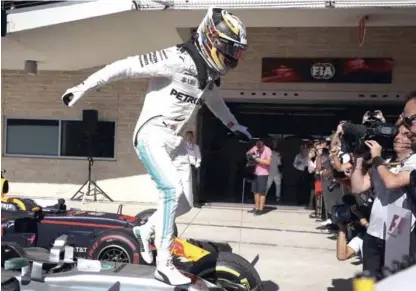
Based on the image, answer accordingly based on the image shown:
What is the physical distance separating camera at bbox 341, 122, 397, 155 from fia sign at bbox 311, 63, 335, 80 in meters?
8.77

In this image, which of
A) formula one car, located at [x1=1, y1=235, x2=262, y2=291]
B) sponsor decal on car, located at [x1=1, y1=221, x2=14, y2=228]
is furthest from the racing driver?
sponsor decal on car, located at [x1=1, y1=221, x2=14, y2=228]

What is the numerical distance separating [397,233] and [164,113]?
182 cm

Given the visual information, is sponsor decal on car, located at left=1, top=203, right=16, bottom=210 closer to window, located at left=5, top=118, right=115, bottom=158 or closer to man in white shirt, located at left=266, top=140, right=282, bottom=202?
window, located at left=5, top=118, right=115, bottom=158

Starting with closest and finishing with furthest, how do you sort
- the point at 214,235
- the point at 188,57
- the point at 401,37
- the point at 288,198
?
the point at 188,57 < the point at 214,235 < the point at 401,37 < the point at 288,198

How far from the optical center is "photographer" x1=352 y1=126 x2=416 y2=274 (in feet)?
12.1

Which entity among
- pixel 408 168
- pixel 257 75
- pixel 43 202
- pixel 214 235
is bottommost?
pixel 214 235

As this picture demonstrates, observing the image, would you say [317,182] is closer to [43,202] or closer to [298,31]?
[298,31]

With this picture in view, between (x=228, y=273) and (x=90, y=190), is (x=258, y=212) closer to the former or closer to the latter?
(x=90, y=190)

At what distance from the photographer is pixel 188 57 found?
Answer: 4.03 m

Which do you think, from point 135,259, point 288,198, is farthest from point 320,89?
point 135,259

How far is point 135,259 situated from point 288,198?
942cm

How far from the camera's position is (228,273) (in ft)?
14.8

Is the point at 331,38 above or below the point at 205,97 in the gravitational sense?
above

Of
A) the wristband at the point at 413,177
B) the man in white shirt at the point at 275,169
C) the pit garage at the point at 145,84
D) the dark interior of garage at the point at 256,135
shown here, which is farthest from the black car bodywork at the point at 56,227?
the dark interior of garage at the point at 256,135
